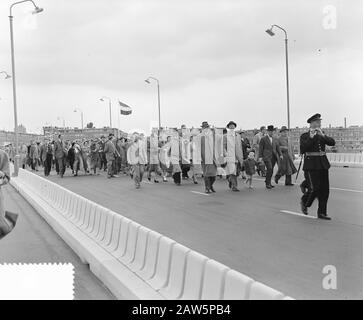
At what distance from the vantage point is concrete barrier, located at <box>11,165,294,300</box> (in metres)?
3.98

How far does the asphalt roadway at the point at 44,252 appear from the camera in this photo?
591 cm

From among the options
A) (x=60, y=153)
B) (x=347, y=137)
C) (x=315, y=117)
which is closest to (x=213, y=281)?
(x=315, y=117)

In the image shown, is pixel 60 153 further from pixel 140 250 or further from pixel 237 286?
Result: pixel 237 286

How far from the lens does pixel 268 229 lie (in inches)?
362

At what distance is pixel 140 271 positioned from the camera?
5.75m

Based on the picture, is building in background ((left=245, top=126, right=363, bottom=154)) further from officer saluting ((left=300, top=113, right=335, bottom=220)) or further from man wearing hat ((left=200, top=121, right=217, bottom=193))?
officer saluting ((left=300, top=113, right=335, bottom=220))

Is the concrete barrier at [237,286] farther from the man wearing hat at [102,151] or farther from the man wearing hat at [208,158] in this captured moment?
the man wearing hat at [102,151]

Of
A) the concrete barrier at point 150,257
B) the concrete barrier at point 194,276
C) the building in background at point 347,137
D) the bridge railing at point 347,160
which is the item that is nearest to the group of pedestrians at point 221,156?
the concrete barrier at point 150,257

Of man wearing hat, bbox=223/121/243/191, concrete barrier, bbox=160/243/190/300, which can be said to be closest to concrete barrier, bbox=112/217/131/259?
concrete barrier, bbox=160/243/190/300

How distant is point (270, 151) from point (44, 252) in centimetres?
984

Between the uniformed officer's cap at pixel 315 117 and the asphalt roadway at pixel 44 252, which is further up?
the uniformed officer's cap at pixel 315 117

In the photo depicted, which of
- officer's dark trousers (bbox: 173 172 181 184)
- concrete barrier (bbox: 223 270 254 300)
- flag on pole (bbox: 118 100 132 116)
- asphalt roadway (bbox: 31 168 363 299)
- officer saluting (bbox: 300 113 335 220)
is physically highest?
flag on pole (bbox: 118 100 132 116)

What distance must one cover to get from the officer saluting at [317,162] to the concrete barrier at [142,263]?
4106 mm

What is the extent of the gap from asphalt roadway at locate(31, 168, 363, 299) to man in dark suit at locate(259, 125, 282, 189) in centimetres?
73
